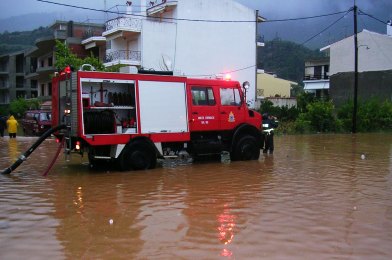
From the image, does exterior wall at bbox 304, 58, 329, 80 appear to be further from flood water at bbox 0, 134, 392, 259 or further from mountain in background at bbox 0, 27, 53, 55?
mountain in background at bbox 0, 27, 53, 55

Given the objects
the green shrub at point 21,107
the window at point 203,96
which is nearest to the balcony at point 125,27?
the green shrub at point 21,107

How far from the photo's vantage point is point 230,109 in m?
13.7

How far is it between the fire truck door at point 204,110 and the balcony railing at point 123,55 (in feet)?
78.9

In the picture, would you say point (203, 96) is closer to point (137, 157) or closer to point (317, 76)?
point (137, 157)

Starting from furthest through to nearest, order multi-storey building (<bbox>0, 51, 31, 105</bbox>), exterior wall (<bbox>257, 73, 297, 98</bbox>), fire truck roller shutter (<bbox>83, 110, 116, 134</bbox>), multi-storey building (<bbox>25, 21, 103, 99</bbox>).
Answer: multi-storey building (<bbox>0, 51, 31, 105</bbox>), exterior wall (<bbox>257, 73, 297, 98</bbox>), multi-storey building (<bbox>25, 21, 103, 99</bbox>), fire truck roller shutter (<bbox>83, 110, 116, 134</bbox>)

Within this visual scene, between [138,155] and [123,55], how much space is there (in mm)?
27148

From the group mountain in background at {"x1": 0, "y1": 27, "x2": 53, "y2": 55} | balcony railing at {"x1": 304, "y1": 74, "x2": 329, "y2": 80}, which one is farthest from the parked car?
mountain in background at {"x1": 0, "y1": 27, "x2": 53, "y2": 55}

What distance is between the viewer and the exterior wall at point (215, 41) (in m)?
38.0

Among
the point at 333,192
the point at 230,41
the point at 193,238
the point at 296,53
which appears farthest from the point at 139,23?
the point at 296,53

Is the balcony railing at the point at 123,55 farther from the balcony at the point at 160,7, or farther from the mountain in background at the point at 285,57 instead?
the mountain in background at the point at 285,57

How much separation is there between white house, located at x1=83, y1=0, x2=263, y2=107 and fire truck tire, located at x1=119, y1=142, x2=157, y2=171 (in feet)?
76.5

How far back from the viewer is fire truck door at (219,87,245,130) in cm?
1357

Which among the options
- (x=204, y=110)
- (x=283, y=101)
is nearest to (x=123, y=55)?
(x=283, y=101)

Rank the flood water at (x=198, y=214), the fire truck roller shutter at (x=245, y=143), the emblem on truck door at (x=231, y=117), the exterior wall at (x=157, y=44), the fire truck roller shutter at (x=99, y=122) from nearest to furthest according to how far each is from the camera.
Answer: the flood water at (x=198, y=214) < the fire truck roller shutter at (x=99, y=122) < the emblem on truck door at (x=231, y=117) < the fire truck roller shutter at (x=245, y=143) < the exterior wall at (x=157, y=44)
